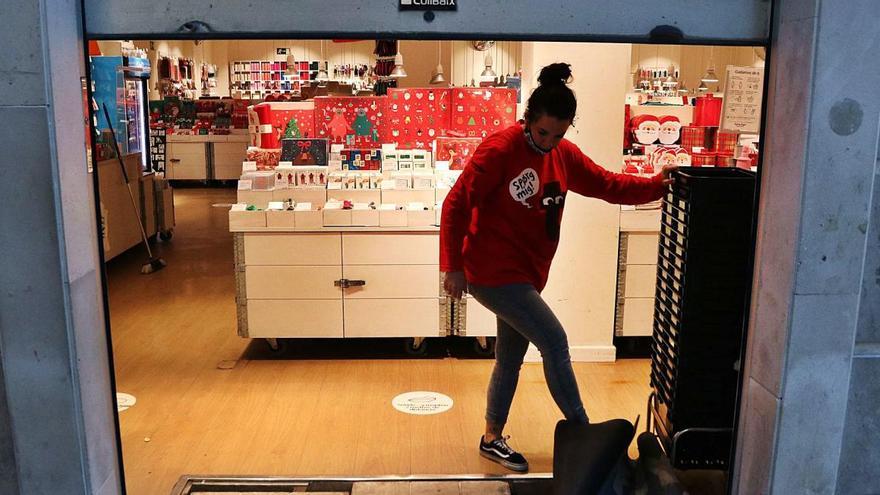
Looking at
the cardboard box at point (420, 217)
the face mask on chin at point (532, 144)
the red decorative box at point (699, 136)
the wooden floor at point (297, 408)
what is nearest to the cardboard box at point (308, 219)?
the cardboard box at point (420, 217)

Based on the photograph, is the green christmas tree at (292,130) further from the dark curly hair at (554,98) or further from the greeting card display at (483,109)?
the dark curly hair at (554,98)

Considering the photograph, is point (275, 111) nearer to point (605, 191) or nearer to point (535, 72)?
point (535, 72)

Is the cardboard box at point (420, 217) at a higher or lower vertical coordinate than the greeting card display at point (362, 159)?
lower

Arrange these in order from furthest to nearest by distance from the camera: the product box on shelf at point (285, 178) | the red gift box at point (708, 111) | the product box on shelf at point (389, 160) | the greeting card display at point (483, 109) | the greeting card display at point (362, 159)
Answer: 1. the red gift box at point (708, 111)
2. the greeting card display at point (483, 109)
3. the greeting card display at point (362, 159)
4. the product box on shelf at point (389, 160)
5. the product box on shelf at point (285, 178)

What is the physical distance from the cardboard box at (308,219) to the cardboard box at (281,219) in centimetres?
2

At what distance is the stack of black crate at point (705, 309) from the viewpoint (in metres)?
3.00

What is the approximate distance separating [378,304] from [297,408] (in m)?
0.98

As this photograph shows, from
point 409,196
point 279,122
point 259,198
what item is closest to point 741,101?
point 409,196

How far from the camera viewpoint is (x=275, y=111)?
6320mm

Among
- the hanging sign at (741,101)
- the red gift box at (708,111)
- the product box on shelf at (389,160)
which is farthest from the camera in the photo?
the red gift box at (708,111)

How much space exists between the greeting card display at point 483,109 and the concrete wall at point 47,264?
3739 mm

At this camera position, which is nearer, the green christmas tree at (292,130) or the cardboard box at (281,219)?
the cardboard box at (281,219)

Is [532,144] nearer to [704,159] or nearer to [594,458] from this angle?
[594,458]

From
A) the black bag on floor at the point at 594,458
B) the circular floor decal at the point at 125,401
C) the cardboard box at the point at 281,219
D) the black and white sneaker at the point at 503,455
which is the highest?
the cardboard box at the point at 281,219
